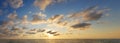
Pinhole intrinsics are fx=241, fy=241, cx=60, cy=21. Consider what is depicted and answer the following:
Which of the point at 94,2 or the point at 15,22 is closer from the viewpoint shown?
the point at 94,2

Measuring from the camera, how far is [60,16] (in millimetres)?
3709

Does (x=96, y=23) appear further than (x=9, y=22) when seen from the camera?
No

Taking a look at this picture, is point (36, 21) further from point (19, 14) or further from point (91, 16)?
point (91, 16)

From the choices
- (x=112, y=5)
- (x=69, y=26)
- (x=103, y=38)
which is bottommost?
(x=103, y=38)

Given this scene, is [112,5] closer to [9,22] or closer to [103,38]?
[103,38]

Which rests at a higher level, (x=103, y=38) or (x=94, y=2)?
(x=94, y=2)

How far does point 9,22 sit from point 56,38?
2.69 feet

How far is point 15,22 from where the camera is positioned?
154 inches

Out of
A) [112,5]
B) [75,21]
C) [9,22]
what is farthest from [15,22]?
[112,5]

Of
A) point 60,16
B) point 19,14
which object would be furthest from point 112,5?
point 19,14

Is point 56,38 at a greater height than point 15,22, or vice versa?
point 15,22

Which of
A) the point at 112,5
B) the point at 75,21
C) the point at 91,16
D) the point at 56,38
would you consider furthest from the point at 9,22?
the point at 112,5

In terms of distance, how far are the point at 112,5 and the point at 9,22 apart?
1653mm

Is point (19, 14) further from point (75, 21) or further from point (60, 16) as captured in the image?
point (75, 21)
